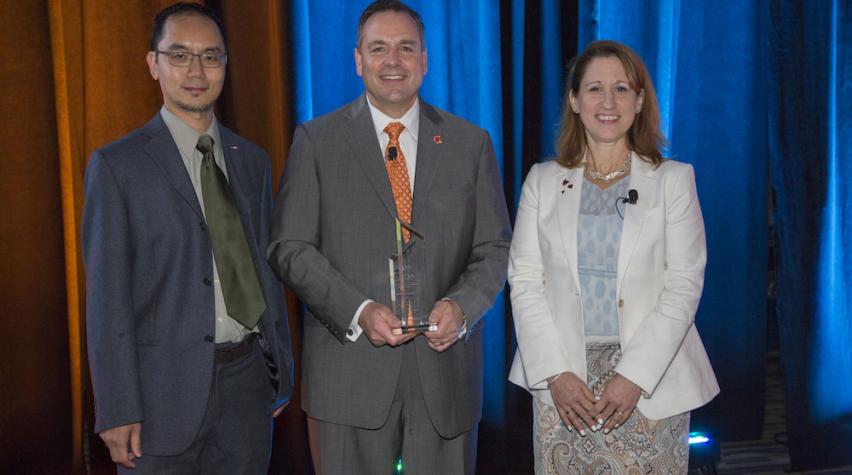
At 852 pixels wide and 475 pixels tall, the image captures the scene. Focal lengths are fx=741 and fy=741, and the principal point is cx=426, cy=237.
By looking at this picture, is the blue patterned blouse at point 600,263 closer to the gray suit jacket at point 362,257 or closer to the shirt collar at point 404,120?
the gray suit jacket at point 362,257

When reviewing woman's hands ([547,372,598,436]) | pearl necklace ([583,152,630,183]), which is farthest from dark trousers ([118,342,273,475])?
pearl necklace ([583,152,630,183])

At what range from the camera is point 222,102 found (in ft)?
9.81

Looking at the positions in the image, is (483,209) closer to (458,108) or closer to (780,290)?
(458,108)

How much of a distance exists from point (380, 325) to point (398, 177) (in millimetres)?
427

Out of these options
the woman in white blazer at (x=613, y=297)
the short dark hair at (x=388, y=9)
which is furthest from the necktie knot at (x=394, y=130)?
the woman in white blazer at (x=613, y=297)

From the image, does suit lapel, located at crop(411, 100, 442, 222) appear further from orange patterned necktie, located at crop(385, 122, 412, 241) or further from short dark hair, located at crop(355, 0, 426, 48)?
short dark hair, located at crop(355, 0, 426, 48)

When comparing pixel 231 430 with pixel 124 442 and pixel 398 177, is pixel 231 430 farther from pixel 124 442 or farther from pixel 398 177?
pixel 398 177

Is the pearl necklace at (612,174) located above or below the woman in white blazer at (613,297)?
above

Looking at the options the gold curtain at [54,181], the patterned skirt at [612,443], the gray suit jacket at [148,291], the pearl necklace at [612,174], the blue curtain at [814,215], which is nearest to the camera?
the gray suit jacket at [148,291]

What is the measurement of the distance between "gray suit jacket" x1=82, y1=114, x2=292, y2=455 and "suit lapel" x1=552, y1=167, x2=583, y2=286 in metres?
0.94

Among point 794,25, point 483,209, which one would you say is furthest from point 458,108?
point 794,25

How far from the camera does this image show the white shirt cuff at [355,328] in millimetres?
1872

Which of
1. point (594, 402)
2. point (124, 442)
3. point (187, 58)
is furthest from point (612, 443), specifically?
point (187, 58)

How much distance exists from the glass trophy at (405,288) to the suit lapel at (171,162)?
1.76 ft
